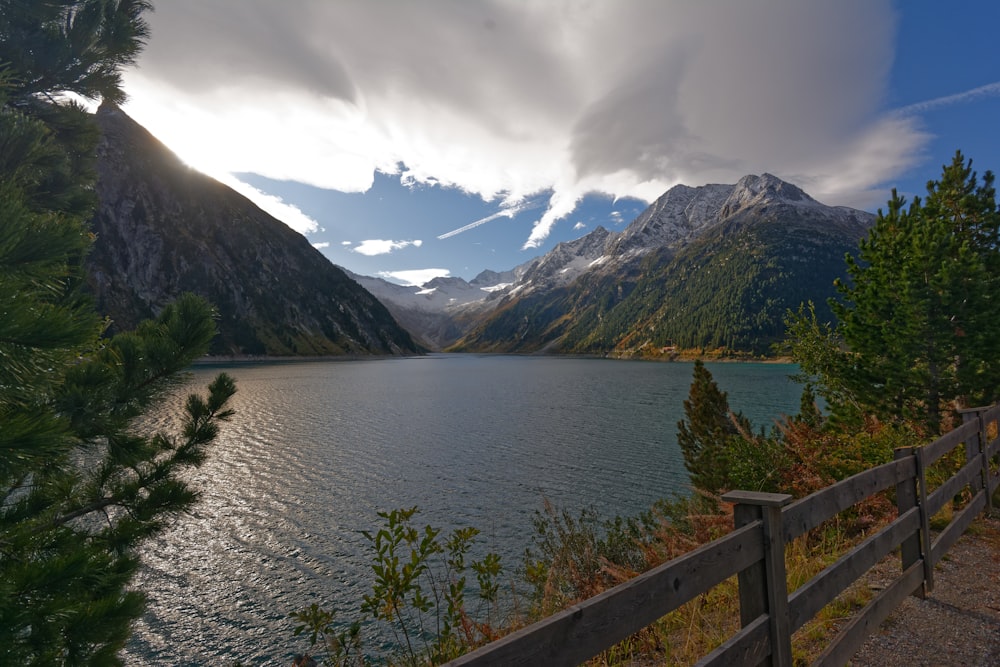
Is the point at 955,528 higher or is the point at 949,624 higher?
the point at 955,528

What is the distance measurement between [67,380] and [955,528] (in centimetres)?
1302

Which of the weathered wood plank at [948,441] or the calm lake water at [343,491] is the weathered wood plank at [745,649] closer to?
the weathered wood plank at [948,441]

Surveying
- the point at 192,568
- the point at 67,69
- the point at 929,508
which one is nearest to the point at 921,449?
the point at 929,508

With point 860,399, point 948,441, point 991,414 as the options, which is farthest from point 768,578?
point 860,399

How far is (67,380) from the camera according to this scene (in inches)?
175

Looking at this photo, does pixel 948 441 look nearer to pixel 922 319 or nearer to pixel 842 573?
pixel 842 573

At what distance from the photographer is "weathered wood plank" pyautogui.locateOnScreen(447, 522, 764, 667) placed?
2312mm

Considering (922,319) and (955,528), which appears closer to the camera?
(955,528)

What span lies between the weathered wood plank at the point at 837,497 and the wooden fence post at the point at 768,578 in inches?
10.9

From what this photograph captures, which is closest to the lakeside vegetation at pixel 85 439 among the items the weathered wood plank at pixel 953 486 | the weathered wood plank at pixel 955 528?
the weathered wood plank at pixel 955 528

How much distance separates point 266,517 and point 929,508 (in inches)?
993

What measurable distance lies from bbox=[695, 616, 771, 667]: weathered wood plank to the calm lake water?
1343 cm

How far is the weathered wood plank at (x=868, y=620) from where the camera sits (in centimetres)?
468

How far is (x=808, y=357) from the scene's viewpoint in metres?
16.8
